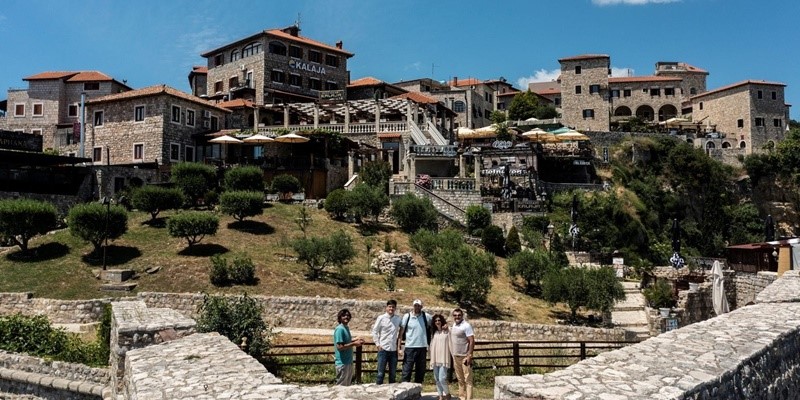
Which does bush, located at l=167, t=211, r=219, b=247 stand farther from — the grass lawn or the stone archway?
the stone archway

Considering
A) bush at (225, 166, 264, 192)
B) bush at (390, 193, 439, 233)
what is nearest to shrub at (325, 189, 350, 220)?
bush at (390, 193, 439, 233)

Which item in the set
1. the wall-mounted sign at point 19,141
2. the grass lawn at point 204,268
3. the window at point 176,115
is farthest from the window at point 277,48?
the grass lawn at point 204,268

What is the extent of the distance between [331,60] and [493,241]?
37.6m

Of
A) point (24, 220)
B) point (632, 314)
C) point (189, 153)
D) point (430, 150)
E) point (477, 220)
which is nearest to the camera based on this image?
point (24, 220)

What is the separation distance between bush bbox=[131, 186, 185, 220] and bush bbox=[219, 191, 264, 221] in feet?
8.81

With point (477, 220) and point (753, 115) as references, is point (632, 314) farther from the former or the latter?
point (753, 115)

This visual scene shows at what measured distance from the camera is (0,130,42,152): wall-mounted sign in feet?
128

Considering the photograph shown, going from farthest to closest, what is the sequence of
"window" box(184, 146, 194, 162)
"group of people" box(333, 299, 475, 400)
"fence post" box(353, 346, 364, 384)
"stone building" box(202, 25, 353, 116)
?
"stone building" box(202, 25, 353, 116) → "window" box(184, 146, 194, 162) → "fence post" box(353, 346, 364, 384) → "group of people" box(333, 299, 475, 400)

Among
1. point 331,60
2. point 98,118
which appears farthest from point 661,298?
point 331,60

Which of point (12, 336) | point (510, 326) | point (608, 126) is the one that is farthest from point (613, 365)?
point (608, 126)

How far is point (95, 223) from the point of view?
26656mm

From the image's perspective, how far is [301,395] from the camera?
263 inches

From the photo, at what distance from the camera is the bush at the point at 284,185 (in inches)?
1503

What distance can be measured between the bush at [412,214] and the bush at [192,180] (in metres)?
11.6
